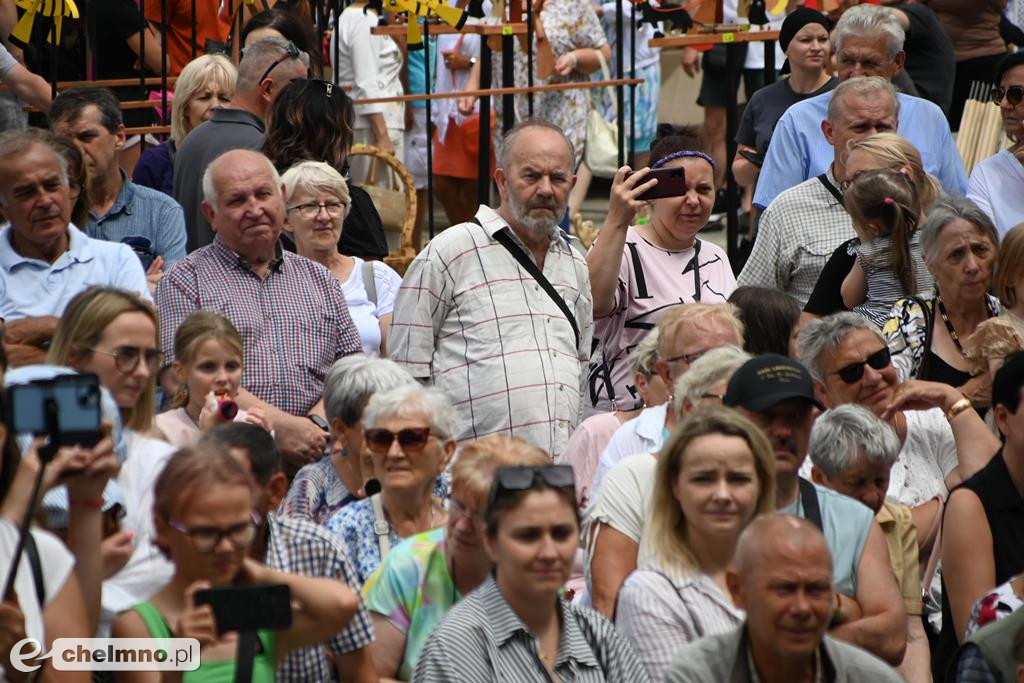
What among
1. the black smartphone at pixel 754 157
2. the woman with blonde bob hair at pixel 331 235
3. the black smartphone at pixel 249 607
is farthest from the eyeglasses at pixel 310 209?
the black smartphone at pixel 249 607

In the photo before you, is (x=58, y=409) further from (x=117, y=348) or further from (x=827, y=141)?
(x=827, y=141)

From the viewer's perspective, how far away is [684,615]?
4621 mm

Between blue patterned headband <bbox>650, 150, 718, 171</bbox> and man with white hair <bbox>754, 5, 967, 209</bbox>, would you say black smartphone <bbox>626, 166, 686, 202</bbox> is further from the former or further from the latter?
man with white hair <bbox>754, 5, 967, 209</bbox>

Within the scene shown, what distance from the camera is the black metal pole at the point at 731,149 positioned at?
994 cm

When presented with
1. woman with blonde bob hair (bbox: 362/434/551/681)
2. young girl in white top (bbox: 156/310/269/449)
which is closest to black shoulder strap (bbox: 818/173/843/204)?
young girl in white top (bbox: 156/310/269/449)

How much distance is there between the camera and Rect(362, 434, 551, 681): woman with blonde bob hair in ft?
15.5

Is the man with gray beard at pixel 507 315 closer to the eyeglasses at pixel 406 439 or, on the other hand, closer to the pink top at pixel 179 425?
the pink top at pixel 179 425

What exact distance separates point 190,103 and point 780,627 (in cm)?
484

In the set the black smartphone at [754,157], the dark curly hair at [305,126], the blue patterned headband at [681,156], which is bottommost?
the black smartphone at [754,157]

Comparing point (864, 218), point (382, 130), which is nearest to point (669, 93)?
point (382, 130)

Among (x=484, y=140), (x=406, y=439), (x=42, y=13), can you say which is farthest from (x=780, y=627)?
(x=484, y=140)

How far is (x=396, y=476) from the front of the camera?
5094mm

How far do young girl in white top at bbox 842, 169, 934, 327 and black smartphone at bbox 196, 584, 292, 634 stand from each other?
3963 mm

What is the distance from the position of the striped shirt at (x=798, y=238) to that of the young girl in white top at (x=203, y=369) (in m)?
2.48
